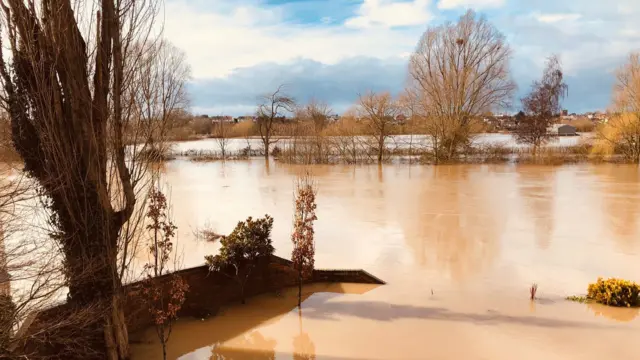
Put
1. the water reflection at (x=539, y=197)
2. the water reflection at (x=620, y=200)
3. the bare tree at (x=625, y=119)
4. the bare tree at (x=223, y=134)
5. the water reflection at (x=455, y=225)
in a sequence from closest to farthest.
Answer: the water reflection at (x=455, y=225) → the water reflection at (x=620, y=200) → the water reflection at (x=539, y=197) → the bare tree at (x=625, y=119) → the bare tree at (x=223, y=134)

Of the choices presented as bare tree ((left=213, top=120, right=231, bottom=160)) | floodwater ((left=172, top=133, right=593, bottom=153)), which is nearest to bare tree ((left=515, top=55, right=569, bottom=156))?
floodwater ((left=172, top=133, right=593, bottom=153))

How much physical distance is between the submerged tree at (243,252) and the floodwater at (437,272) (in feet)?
1.78

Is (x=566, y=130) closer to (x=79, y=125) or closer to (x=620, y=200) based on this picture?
(x=620, y=200)

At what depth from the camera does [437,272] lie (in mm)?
8875

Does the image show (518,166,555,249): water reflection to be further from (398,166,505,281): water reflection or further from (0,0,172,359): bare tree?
(0,0,172,359): bare tree

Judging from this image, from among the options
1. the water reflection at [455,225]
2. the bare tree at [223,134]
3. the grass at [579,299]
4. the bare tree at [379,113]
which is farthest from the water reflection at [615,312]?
the bare tree at [223,134]

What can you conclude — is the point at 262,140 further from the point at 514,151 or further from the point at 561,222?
the point at 561,222

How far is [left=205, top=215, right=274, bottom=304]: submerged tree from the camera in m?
7.37

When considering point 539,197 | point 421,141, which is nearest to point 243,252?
point 539,197

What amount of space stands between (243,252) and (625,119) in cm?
2745

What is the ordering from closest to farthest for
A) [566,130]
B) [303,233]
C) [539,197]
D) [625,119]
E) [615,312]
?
[615,312], [303,233], [539,197], [625,119], [566,130]

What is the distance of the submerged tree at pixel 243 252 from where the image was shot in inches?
290

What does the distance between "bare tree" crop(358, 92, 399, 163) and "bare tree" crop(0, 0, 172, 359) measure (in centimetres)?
2324

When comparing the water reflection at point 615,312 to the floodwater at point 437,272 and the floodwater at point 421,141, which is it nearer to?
the floodwater at point 437,272
